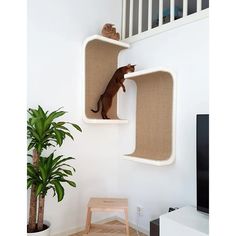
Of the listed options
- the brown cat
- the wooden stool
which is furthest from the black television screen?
the brown cat

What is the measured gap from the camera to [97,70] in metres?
2.58

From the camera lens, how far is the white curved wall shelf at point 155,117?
7.13 feet

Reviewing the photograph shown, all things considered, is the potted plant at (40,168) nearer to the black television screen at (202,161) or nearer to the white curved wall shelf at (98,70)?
the white curved wall shelf at (98,70)

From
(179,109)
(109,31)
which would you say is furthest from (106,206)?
(109,31)

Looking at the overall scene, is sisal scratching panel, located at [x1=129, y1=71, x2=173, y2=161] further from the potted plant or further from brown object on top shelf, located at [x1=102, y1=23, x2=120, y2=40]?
the potted plant

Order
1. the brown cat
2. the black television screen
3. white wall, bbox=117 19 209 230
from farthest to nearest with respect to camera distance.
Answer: the brown cat → white wall, bbox=117 19 209 230 → the black television screen

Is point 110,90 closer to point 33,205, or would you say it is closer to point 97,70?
point 97,70

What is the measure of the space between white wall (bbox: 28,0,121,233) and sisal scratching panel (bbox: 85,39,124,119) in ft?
0.31

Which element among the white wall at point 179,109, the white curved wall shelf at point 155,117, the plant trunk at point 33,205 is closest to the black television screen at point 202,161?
the white wall at point 179,109

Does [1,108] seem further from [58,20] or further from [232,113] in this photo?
[58,20]

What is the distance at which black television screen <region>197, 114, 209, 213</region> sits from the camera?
1.77 meters

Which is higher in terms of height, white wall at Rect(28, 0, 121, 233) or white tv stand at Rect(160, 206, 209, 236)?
white wall at Rect(28, 0, 121, 233)

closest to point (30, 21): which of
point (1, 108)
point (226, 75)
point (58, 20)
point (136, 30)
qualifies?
point (58, 20)

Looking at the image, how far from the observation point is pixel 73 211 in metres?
2.42
